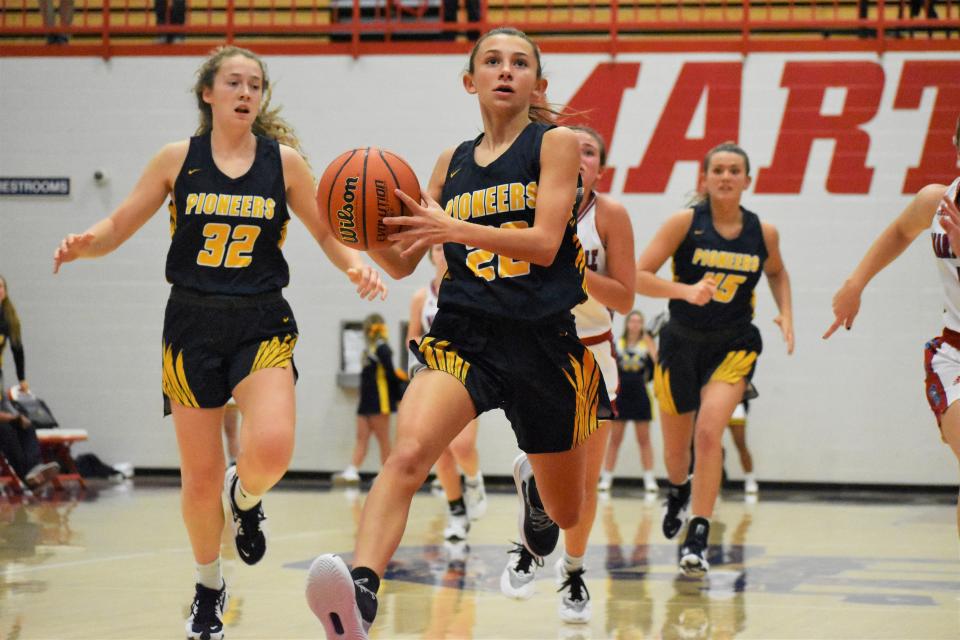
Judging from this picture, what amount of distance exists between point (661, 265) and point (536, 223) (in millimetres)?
3143

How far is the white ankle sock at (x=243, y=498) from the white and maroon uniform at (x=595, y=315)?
156 centimetres

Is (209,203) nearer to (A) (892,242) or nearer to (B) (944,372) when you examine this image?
(A) (892,242)

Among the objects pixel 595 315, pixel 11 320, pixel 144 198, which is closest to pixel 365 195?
pixel 144 198

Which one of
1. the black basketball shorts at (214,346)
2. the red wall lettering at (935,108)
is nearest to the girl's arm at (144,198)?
the black basketball shorts at (214,346)

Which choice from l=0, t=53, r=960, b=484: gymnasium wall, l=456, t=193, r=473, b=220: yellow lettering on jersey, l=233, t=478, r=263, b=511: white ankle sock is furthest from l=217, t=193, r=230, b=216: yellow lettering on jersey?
l=0, t=53, r=960, b=484: gymnasium wall

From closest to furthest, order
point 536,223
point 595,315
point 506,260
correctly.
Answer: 1. point 536,223
2. point 506,260
3. point 595,315

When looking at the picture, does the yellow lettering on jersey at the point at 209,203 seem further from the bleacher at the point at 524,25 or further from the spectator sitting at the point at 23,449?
the bleacher at the point at 524,25

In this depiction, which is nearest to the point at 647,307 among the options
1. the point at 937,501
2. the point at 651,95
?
the point at 651,95

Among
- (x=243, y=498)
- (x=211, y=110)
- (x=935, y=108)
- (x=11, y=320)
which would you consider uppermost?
(x=935, y=108)

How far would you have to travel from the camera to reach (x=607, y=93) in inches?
490

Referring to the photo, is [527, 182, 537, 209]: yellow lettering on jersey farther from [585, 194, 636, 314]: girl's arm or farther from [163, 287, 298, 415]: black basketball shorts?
[585, 194, 636, 314]: girl's arm

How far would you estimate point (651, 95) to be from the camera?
12383 millimetres

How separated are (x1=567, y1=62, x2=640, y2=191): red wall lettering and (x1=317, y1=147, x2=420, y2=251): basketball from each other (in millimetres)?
8971

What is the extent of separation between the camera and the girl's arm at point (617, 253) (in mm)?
5008
